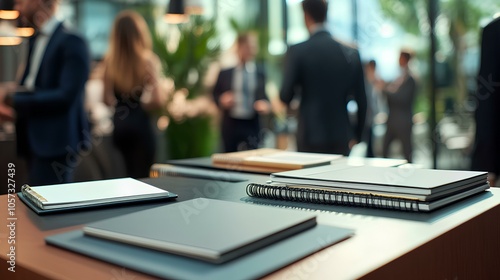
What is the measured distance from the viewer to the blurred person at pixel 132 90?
10.9 feet

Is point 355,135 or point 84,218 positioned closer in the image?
point 84,218

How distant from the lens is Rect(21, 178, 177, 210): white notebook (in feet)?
3.10

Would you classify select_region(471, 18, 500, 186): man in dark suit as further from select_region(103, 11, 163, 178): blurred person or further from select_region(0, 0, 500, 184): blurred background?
select_region(0, 0, 500, 184): blurred background

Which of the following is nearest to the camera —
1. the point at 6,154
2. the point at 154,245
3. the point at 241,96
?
the point at 154,245

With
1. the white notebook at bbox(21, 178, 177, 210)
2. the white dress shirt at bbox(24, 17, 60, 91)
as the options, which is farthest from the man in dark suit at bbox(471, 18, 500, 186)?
the white dress shirt at bbox(24, 17, 60, 91)

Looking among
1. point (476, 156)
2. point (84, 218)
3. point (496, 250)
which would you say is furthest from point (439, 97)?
point (84, 218)

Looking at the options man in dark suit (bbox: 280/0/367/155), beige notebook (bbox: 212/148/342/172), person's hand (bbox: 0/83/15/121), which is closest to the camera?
beige notebook (bbox: 212/148/342/172)

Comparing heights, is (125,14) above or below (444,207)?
above

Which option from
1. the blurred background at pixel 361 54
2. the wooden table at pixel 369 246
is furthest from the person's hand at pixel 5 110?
the blurred background at pixel 361 54

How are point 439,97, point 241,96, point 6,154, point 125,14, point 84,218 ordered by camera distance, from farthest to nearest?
point 439,97 < point 241,96 < point 125,14 < point 6,154 < point 84,218

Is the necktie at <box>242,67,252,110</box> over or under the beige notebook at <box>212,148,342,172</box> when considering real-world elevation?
over

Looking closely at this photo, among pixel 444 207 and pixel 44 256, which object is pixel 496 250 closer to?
pixel 444 207

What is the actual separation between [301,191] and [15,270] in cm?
50

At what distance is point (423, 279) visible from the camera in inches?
29.4
